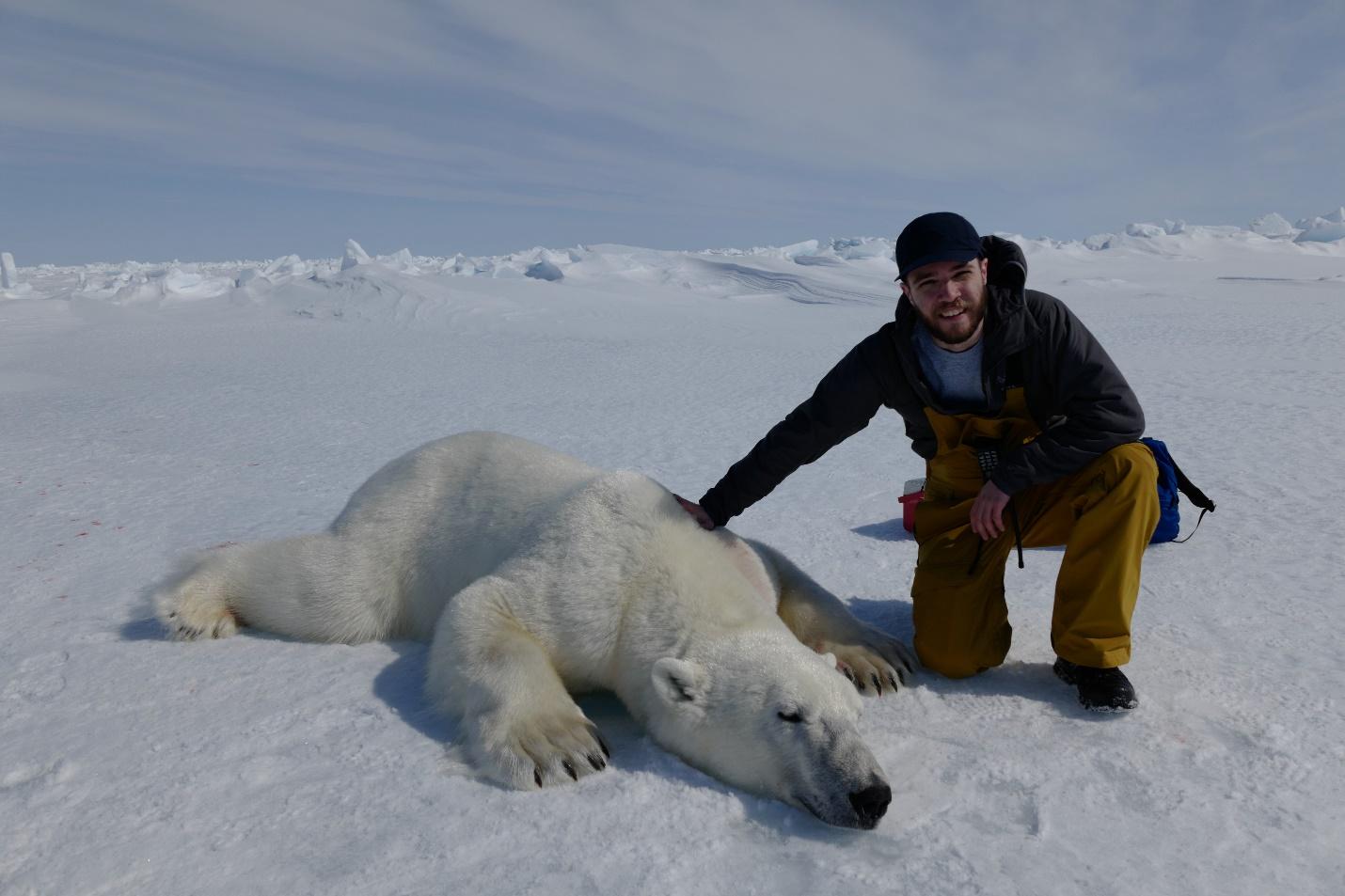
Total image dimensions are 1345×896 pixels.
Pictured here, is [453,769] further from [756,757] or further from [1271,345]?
[1271,345]

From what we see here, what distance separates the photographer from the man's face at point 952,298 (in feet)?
8.17

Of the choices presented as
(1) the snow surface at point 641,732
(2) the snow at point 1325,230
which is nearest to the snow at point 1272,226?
(2) the snow at point 1325,230

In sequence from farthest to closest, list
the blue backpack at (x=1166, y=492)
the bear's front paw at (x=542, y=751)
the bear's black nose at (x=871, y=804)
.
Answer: the blue backpack at (x=1166, y=492)
the bear's front paw at (x=542, y=751)
the bear's black nose at (x=871, y=804)

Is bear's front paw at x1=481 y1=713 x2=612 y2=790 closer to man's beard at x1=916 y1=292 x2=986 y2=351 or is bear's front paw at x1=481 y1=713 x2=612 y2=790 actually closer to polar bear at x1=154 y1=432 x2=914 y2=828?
polar bear at x1=154 y1=432 x2=914 y2=828

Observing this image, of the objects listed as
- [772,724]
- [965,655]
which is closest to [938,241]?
[965,655]

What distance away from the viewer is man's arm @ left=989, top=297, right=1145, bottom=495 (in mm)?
2461

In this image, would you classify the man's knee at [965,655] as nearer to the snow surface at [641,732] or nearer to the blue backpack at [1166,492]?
the snow surface at [641,732]

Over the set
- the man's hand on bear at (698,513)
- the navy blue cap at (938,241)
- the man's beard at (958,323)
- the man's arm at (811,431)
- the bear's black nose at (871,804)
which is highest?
the navy blue cap at (938,241)

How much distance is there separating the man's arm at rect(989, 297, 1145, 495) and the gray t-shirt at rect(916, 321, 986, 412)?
19 centimetres

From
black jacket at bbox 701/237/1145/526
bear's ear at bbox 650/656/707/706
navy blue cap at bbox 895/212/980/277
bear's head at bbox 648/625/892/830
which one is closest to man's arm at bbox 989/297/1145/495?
black jacket at bbox 701/237/1145/526

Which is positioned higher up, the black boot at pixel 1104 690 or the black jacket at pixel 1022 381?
the black jacket at pixel 1022 381

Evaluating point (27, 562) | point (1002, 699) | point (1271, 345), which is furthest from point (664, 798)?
point (1271, 345)

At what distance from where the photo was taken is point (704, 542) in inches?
104

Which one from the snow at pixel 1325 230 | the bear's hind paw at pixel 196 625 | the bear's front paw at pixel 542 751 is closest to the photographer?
the bear's front paw at pixel 542 751
